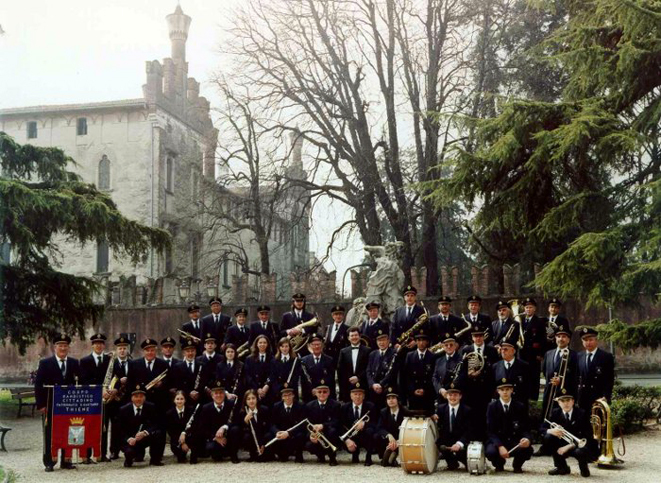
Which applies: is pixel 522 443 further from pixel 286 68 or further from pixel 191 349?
pixel 286 68

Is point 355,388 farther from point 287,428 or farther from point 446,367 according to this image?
point 446,367

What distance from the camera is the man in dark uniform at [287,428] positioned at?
11.9 metres

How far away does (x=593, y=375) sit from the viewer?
37.1ft

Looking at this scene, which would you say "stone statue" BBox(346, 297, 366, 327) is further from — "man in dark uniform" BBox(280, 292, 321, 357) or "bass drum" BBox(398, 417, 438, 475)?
"bass drum" BBox(398, 417, 438, 475)

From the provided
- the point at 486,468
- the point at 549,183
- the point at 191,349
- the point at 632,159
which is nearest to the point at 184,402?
the point at 191,349

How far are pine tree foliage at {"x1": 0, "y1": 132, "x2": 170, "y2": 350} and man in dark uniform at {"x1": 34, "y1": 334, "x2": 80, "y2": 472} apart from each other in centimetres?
634

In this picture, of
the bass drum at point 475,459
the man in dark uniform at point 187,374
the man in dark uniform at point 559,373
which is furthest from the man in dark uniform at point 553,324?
the man in dark uniform at point 187,374

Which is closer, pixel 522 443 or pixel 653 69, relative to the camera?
pixel 522 443

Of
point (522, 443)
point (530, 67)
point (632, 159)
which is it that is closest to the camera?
point (522, 443)

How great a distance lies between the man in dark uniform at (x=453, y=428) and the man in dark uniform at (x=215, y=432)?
110 inches

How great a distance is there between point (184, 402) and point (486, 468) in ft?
14.0

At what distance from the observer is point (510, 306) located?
523 inches

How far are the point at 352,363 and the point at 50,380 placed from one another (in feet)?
13.7

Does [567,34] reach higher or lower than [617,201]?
higher
